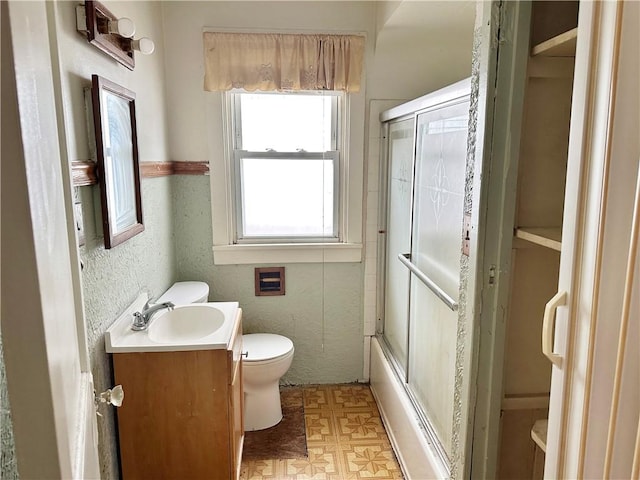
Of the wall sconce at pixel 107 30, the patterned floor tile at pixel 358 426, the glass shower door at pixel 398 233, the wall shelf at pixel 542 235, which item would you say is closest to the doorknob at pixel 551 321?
the wall shelf at pixel 542 235

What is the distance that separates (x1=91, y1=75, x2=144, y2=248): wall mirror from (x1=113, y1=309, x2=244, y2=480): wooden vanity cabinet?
19.9 inches

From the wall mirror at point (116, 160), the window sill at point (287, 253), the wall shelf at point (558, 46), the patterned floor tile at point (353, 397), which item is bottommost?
the patterned floor tile at point (353, 397)

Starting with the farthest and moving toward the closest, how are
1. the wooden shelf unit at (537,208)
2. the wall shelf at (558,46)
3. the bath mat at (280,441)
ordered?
the bath mat at (280,441)
the wooden shelf unit at (537,208)
the wall shelf at (558,46)

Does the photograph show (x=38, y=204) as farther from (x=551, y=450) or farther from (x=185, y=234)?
(x=185, y=234)

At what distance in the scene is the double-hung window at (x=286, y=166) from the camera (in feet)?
9.27

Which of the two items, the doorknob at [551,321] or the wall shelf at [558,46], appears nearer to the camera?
the doorknob at [551,321]

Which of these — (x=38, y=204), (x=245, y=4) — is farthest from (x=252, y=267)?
(x=38, y=204)

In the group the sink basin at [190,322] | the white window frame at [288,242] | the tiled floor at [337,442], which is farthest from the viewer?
the white window frame at [288,242]

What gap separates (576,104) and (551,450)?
25.5 inches

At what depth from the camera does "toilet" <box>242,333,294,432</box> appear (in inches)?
96.3

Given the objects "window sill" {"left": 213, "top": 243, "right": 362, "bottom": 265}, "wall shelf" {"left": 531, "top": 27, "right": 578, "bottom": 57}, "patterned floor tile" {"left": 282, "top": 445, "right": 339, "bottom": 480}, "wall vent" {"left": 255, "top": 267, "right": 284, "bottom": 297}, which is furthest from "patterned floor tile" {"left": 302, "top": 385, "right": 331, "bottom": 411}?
"wall shelf" {"left": 531, "top": 27, "right": 578, "bottom": 57}

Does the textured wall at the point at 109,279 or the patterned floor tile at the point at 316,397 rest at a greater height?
the textured wall at the point at 109,279

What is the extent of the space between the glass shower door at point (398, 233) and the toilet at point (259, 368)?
623 millimetres

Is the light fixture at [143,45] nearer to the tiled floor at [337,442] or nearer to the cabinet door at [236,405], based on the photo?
the cabinet door at [236,405]
